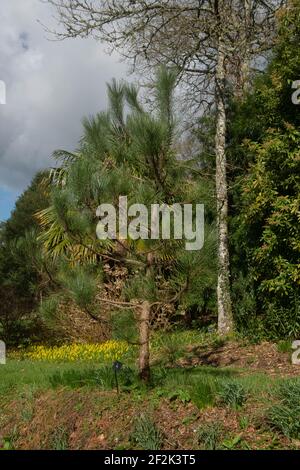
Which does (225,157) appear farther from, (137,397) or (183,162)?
(137,397)

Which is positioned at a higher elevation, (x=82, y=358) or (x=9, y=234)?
(x=9, y=234)

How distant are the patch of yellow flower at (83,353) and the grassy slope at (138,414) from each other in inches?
140

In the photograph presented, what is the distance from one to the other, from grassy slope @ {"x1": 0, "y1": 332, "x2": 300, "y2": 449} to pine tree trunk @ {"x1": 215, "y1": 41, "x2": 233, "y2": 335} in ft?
16.2

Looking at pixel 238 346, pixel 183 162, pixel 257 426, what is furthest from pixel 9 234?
pixel 257 426

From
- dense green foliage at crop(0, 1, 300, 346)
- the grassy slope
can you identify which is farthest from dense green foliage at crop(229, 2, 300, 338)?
the grassy slope

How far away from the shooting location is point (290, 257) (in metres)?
8.93

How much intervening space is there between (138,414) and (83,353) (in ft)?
17.6

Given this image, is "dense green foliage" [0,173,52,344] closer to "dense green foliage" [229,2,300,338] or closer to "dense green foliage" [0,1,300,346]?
"dense green foliage" [0,1,300,346]

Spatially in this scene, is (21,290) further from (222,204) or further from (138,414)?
(138,414)

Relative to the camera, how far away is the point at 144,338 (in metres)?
5.71

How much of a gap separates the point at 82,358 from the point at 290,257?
408cm

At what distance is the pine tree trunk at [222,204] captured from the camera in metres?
10.7

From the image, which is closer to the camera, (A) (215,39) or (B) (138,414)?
(B) (138,414)

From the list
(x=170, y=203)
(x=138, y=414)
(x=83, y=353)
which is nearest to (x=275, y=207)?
(x=170, y=203)
